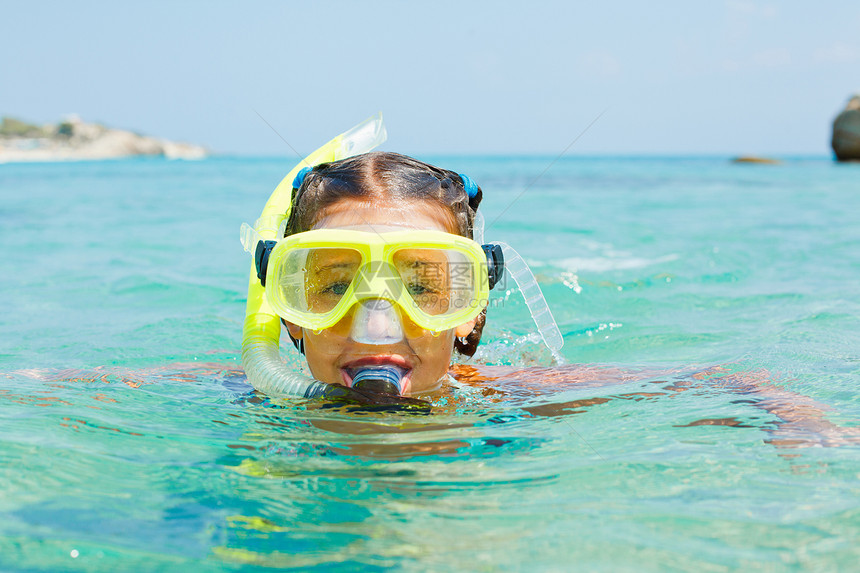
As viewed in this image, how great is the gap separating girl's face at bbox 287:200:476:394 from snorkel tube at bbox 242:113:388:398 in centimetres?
9

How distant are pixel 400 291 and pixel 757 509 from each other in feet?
3.70

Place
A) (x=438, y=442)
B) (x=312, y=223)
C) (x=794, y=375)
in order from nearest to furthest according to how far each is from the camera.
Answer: (x=438, y=442), (x=312, y=223), (x=794, y=375)

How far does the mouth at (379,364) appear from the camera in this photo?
7.62 ft

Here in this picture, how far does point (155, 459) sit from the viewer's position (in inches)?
79.5

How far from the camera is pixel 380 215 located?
244 cm

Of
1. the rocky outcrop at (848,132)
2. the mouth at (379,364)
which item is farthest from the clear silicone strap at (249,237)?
the rocky outcrop at (848,132)

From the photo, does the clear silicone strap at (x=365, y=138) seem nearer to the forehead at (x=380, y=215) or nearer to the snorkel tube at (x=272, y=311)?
the snorkel tube at (x=272, y=311)

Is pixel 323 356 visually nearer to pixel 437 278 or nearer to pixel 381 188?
pixel 437 278

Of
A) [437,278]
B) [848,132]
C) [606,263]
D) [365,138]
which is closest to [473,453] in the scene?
Result: [437,278]

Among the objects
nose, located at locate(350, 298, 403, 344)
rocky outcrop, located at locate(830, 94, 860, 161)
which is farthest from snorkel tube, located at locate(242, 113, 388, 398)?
rocky outcrop, located at locate(830, 94, 860, 161)

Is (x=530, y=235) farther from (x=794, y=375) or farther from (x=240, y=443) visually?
(x=240, y=443)

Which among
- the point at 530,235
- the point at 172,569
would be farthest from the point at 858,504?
the point at 530,235

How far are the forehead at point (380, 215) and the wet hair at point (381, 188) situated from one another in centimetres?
2

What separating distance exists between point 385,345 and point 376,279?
8.2 inches
